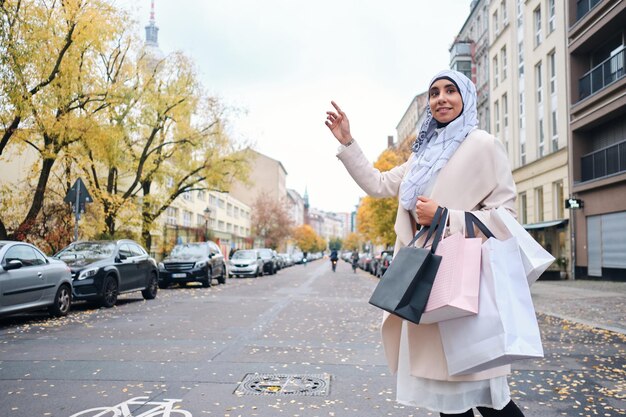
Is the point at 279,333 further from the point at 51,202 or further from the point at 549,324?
the point at 51,202

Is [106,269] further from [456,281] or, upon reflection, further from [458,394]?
[456,281]

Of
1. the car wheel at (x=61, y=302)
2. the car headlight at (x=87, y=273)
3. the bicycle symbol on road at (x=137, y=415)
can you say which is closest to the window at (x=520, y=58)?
the car headlight at (x=87, y=273)

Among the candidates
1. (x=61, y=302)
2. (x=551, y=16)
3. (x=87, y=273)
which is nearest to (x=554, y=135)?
(x=551, y=16)

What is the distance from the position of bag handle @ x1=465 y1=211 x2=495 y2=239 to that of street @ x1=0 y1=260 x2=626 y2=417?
2.83 meters

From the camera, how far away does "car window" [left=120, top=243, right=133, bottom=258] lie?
49.5 ft

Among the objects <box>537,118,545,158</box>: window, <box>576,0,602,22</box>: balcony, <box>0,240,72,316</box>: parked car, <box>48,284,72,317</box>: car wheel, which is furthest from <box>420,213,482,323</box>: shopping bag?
<box>537,118,545,158</box>: window

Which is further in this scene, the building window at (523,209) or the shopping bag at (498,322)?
the building window at (523,209)

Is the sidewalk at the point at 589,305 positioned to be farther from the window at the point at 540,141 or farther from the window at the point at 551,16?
the window at the point at 551,16

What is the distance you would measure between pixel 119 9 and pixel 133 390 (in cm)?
1800

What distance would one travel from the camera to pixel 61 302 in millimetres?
11859

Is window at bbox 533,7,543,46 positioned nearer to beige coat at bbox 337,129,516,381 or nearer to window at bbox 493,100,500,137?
window at bbox 493,100,500,137

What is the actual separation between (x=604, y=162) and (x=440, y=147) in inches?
970

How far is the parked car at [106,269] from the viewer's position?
13.3 metres

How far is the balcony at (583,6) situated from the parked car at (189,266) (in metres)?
18.9
